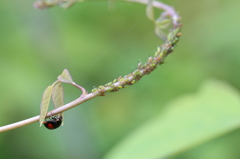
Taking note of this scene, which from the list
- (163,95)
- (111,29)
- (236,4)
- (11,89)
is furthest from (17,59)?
(236,4)

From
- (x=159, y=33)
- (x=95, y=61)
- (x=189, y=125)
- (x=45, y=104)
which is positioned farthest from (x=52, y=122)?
(x=95, y=61)

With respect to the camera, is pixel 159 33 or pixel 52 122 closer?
pixel 52 122

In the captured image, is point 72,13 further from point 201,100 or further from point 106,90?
point 106,90

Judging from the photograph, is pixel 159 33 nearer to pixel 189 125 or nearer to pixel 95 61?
pixel 189 125

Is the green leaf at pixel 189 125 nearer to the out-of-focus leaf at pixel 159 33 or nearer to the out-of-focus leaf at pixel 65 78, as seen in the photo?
the out-of-focus leaf at pixel 159 33

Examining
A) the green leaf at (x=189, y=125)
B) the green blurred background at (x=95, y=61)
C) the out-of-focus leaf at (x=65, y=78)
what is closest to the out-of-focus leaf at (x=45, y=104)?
the out-of-focus leaf at (x=65, y=78)
